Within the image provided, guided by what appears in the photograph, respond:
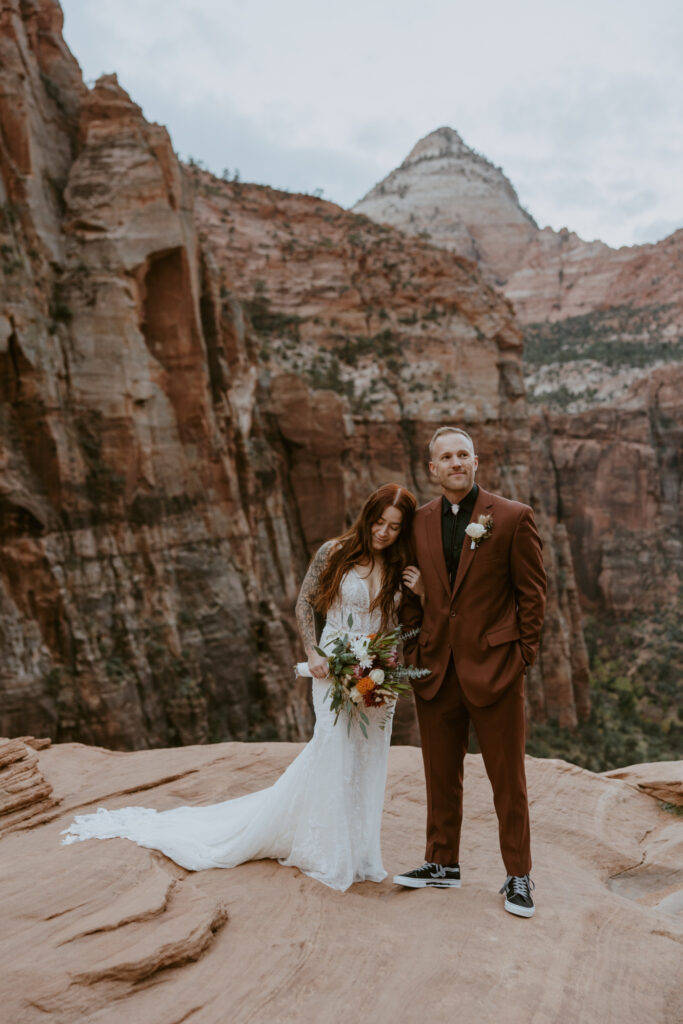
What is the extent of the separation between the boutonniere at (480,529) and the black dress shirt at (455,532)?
135mm

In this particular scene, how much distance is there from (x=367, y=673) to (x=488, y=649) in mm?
711

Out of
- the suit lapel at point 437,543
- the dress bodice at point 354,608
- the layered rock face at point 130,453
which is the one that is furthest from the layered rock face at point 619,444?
the suit lapel at point 437,543

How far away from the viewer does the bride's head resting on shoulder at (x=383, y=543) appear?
14.0 ft

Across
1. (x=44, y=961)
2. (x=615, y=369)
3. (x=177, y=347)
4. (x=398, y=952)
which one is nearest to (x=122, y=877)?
(x=44, y=961)

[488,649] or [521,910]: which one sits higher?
[488,649]

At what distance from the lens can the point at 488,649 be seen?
3879mm

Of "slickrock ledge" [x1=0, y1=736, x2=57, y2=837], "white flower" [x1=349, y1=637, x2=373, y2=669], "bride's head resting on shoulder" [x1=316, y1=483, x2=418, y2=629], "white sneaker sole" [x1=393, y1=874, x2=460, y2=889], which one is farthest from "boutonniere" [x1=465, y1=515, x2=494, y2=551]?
"slickrock ledge" [x1=0, y1=736, x2=57, y2=837]

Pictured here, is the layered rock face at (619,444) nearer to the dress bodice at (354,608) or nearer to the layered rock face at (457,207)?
Answer: the layered rock face at (457,207)

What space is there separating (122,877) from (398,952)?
60.2 inches

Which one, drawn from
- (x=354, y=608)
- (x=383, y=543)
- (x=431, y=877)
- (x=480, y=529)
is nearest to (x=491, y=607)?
(x=480, y=529)

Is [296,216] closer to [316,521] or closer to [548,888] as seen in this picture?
[316,521]

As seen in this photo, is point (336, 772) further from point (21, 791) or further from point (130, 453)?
point (130, 453)

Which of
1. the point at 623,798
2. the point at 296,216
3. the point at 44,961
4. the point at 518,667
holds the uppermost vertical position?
the point at 296,216

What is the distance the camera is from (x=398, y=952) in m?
3.40
